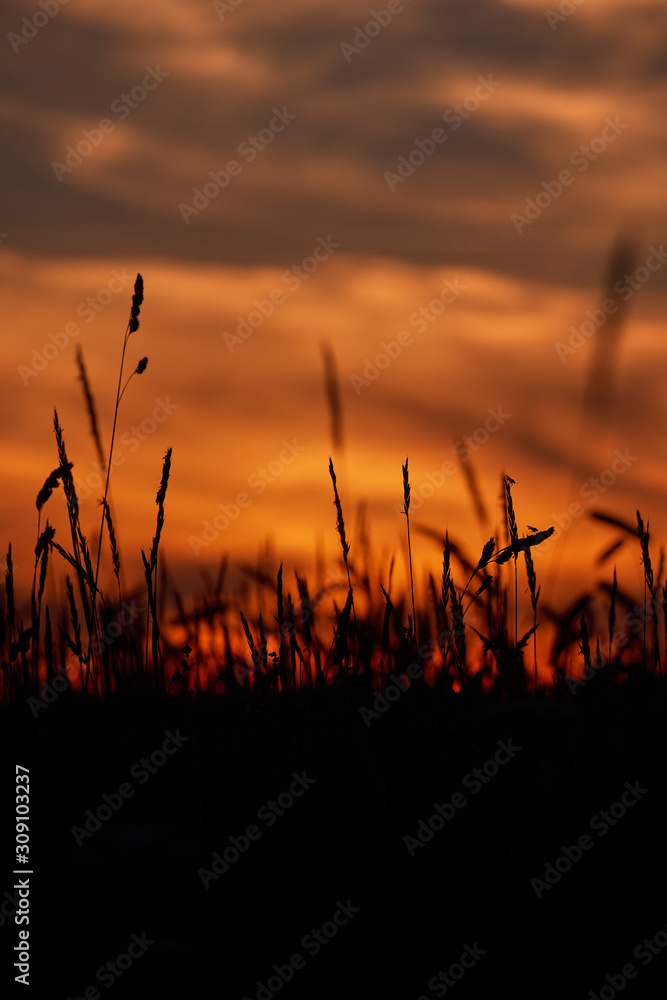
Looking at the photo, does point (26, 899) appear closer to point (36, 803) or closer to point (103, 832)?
point (103, 832)

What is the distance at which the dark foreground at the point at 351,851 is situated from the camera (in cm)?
199

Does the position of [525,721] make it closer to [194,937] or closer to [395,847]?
[395,847]

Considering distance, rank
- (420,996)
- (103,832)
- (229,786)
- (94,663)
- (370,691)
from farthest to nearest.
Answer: (94,663)
(370,691)
(229,786)
(103,832)
(420,996)

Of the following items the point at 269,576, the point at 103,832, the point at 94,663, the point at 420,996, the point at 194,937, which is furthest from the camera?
the point at 269,576

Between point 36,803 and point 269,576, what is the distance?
113cm

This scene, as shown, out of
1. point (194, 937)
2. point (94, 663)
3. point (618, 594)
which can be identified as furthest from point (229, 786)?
point (618, 594)

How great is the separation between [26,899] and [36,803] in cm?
39

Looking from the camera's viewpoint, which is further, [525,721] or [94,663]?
[94,663]

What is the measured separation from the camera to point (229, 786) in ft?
8.17

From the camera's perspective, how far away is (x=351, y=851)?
2.28m

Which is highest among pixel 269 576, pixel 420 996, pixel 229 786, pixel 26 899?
pixel 269 576

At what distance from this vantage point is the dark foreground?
1994 millimetres

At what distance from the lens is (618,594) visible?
296 centimetres

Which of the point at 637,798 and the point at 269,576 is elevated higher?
the point at 269,576
